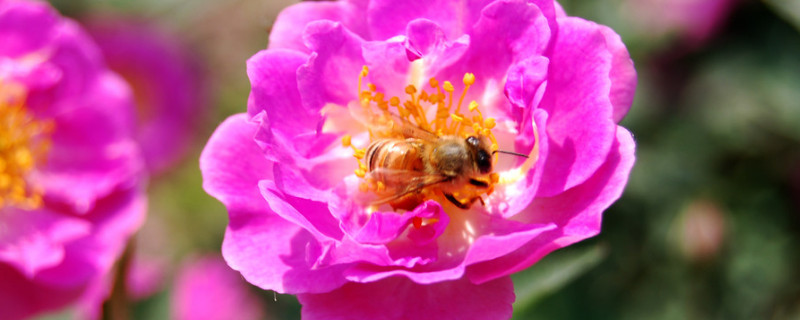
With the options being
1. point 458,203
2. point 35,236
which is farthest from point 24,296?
point 458,203

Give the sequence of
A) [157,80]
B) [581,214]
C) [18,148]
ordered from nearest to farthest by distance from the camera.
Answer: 1. [581,214]
2. [18,148]
3. [157,80]

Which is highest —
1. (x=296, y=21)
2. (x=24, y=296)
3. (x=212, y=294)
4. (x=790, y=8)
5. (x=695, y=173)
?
(x=296, y=21)

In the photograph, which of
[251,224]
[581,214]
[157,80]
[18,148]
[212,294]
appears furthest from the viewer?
[157,80]

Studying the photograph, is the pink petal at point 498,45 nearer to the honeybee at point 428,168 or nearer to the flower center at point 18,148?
the honeybee at point 428,168

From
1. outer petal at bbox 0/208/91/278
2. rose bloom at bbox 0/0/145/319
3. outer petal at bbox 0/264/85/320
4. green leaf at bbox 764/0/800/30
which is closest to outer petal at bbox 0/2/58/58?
rose bloom at bbox 0/0/145/319

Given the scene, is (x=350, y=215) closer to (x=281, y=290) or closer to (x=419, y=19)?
(x=281, y=290)

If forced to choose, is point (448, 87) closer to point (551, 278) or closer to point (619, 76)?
point (619, 76)

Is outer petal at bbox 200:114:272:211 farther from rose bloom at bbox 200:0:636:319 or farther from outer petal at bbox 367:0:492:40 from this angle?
outer petal at bbox 367:0:492:40

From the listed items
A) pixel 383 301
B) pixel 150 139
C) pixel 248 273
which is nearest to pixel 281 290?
pixel 248 273
